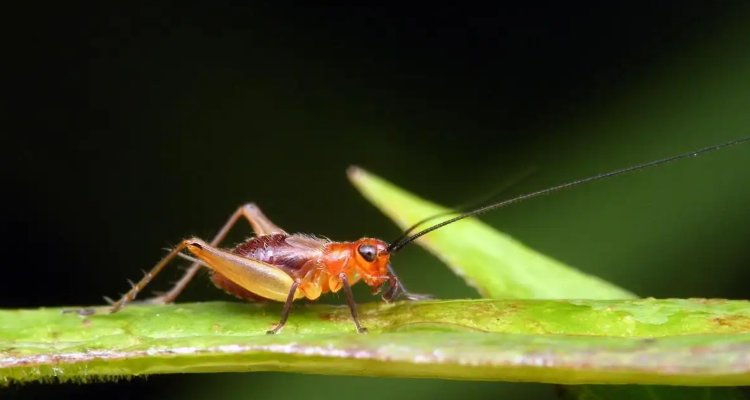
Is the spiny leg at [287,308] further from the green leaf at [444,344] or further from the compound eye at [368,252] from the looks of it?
the compound eye at [368,252]

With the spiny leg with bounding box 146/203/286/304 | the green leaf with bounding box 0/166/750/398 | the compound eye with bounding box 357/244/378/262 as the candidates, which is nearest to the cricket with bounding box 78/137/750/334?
the compound eye with bounding box 357/244/378/262

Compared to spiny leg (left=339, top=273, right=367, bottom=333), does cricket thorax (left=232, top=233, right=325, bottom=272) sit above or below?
above

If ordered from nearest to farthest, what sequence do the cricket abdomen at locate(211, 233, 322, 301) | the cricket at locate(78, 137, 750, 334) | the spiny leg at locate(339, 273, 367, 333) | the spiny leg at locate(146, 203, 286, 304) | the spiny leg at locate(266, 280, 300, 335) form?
the spiny leg at locate(339, 273, 367, 333) → the spiny leg at locate(266, 280, 300, 335) → the cricket at locate(78, 137, 750, 334) → the cricket abdomen at locate(211, 233, 322, 301) → the spiny leg at locate(146, 203, 286, 304)

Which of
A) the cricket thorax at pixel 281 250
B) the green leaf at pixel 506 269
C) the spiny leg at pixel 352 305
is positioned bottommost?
the spiny leg at pixel 352 305

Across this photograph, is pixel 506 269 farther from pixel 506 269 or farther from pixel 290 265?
pixel 290 265

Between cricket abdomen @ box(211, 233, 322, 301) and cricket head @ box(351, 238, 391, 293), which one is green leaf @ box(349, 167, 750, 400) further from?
cricket abdomen @ box(211, 233, 322, 301)

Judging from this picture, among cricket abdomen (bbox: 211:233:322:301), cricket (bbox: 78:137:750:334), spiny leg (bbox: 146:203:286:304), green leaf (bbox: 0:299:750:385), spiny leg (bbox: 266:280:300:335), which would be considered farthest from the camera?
spiny leg (bbox: 146:203:286:304)

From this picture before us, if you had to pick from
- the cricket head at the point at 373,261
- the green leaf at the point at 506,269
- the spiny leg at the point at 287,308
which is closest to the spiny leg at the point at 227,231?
the cricket head at the point at 373,261

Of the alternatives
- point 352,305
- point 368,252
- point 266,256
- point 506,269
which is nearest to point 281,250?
point 266,256
